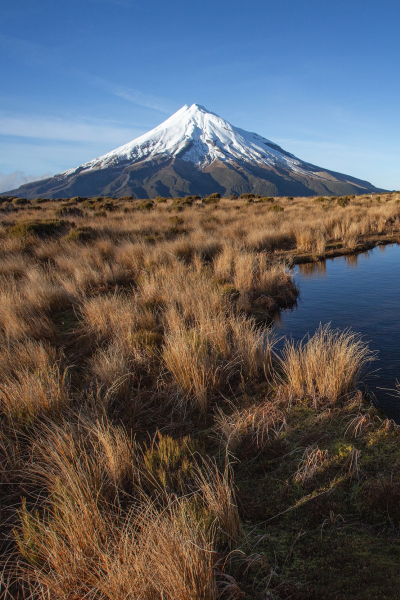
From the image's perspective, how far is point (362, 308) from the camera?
6.29m

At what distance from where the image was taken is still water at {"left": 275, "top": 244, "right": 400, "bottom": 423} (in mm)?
3909

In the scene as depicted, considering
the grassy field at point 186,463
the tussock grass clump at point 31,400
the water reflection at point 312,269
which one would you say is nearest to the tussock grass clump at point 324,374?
the grassy field at point 186,463

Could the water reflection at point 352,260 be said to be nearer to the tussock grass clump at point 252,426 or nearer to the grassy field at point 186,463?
the grassy field at point 186,463

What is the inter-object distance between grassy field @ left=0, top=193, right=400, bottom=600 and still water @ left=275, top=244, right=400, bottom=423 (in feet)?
1.47

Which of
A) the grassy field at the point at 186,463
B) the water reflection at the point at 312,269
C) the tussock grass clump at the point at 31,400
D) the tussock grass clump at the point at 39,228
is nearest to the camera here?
the grassy field at the point at 186,463

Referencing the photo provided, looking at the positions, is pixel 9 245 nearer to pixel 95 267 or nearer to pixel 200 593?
pixel 95 267

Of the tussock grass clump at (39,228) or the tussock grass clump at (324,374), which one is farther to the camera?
the tussock grass clump at (39,228)

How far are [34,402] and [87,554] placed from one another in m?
1.73

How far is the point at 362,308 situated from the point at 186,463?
5.18 m

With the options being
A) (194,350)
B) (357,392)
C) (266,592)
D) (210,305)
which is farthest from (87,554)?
(210,305)

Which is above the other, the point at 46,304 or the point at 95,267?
the point at 95,267

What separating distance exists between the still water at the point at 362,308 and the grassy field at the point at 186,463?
0.45 meters

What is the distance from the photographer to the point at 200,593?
4.88 ft

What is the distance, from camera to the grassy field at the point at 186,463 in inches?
64.6
